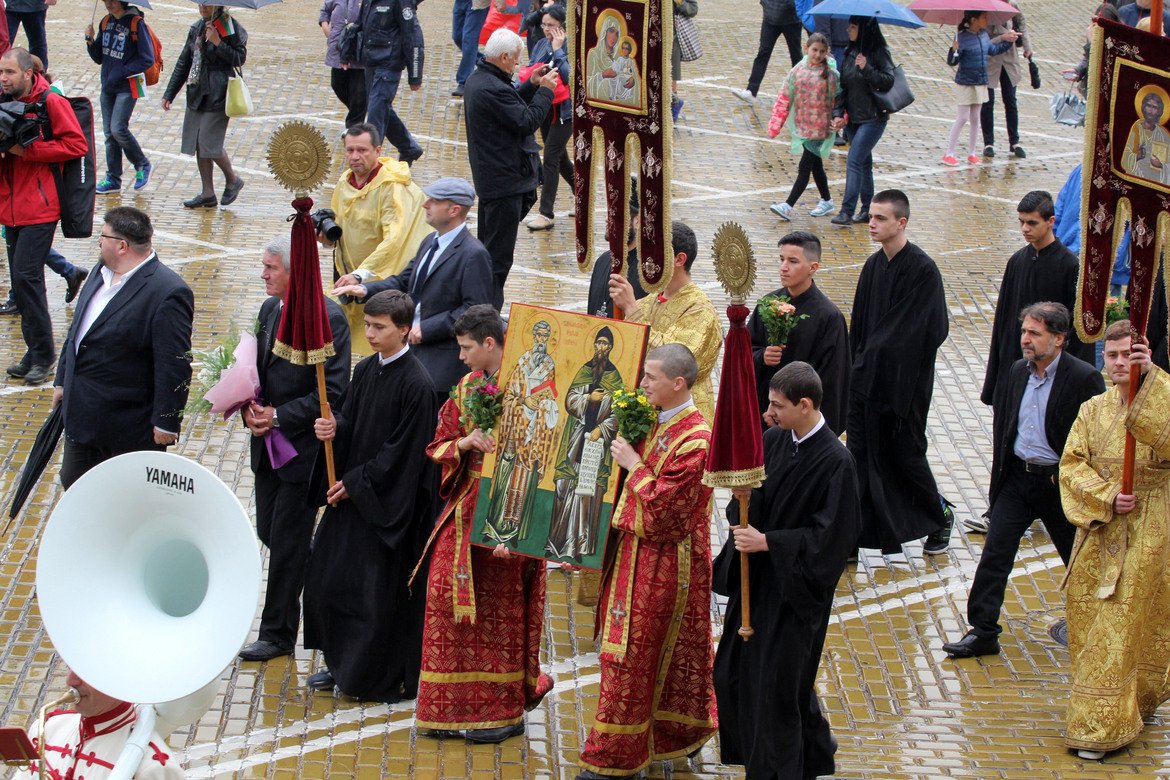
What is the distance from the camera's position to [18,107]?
11102mm

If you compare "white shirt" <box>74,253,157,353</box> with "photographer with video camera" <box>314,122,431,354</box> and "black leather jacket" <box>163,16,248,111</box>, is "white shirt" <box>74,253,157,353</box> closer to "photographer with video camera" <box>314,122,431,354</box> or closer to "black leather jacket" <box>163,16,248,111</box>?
"photographer with video camera" <box>314,122,431,354</box>

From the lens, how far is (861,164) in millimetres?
16609

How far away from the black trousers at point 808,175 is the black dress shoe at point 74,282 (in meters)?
7.45

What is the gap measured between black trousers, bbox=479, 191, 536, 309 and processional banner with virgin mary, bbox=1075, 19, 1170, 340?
599 cm

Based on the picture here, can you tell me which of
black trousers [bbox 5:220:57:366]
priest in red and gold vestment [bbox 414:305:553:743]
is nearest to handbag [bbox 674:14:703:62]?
black trousers [bbox 5:220:57:366]

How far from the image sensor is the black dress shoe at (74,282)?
13273 millimetres

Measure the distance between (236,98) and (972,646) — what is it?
32.8 ft

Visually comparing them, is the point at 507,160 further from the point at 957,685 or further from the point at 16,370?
the point at 957,685

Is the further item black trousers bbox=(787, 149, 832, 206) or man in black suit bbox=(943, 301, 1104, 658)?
black trousers bbox=(787, 149, 832, 206)

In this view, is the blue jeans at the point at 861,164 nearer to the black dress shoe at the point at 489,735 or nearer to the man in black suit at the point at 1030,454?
the man in black suit at the point at 1030,454

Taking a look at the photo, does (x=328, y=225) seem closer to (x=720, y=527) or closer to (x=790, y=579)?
(x=720, y=527)

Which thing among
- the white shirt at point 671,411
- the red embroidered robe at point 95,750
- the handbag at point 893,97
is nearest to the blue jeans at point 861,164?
the handbag at point 893,97

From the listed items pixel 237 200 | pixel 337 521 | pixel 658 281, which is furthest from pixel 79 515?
pixel 237 200

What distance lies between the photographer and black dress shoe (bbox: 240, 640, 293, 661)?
8.50m
